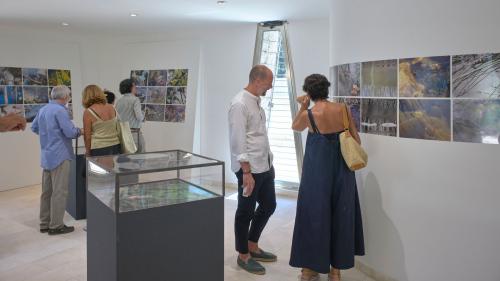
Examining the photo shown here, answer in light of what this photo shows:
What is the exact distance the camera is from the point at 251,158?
330cm

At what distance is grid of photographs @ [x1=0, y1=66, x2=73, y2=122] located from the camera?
20.8 feet

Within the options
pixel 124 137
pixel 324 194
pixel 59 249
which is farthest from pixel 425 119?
pixel 59 249

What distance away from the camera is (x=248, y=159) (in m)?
3.23

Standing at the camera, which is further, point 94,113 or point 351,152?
point 94,113

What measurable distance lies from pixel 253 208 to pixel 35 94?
489cm

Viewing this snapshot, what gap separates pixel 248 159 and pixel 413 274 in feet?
4.76

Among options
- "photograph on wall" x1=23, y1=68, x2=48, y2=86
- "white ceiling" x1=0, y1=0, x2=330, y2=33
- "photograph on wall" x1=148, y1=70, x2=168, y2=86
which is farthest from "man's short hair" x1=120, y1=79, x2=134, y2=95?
"photograph on wall" x1=23, y1=68, x2=48, y2=86

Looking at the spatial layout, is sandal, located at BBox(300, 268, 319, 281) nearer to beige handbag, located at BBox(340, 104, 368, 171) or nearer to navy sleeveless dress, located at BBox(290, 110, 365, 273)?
navy sleeveless dress, located at BBox(290, 110, 365, 273)

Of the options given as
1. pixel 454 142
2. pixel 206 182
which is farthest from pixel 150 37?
pixel 454 142

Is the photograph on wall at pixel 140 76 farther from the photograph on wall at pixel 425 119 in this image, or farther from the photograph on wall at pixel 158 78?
the photograph on wall at pixel 425 119

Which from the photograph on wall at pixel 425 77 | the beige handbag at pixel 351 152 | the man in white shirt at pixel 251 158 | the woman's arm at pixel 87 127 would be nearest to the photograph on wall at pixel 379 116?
the photograph on wall at pixel 425 77

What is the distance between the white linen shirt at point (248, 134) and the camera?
3.20 metres

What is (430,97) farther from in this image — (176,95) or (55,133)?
(176,95)

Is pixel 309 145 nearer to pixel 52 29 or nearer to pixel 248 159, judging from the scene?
pixel 248 159
